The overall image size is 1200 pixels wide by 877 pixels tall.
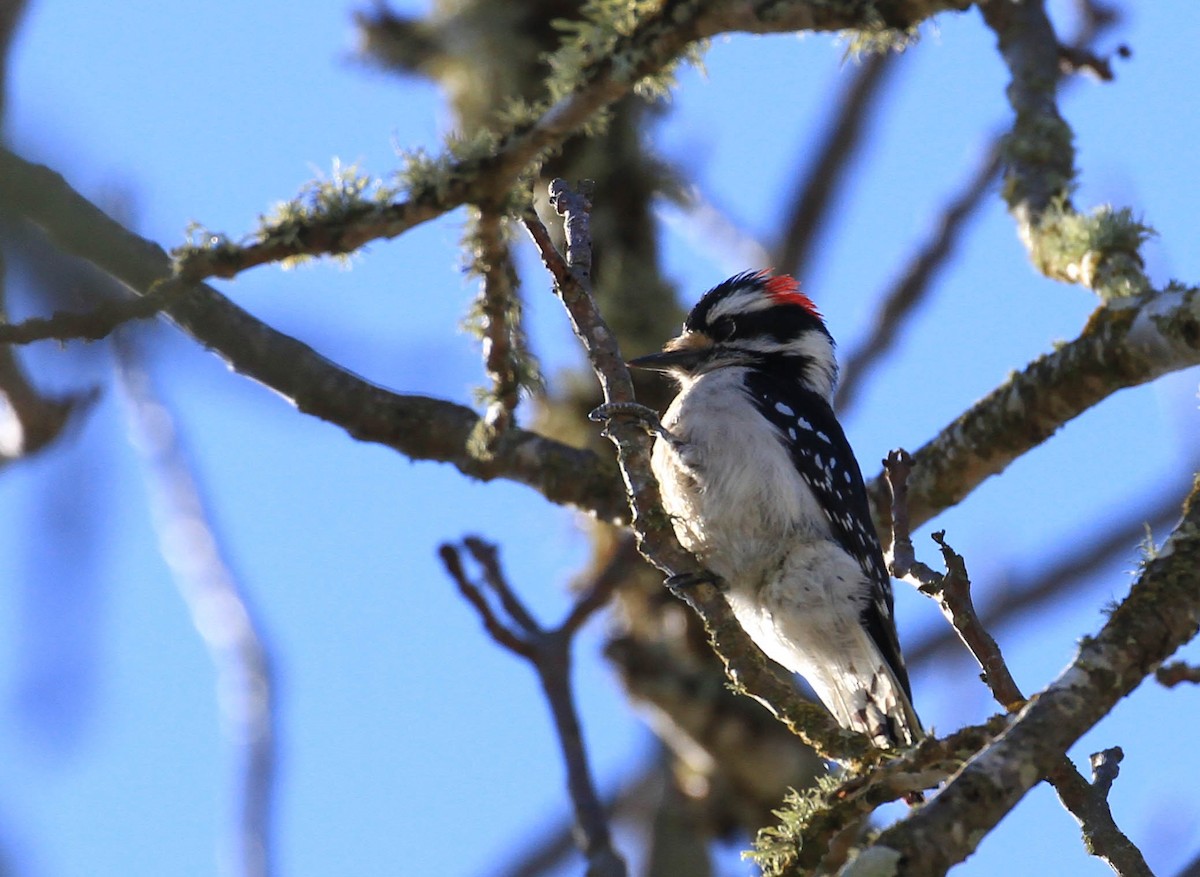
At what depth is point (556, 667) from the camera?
3.85 metres

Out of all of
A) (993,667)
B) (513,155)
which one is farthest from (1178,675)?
(513,155)

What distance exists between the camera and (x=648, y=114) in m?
7.90

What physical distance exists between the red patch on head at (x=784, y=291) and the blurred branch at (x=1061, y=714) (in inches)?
122

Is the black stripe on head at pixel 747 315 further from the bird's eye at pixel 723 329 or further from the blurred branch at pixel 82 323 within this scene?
the blurred branch at pixel 82 323

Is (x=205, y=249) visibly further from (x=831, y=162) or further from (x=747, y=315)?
(x=831, y=162)

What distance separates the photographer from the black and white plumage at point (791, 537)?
4570 mm

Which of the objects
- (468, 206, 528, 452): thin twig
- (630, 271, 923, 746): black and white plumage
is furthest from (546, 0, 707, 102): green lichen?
(630, 271, 923, 746): black and white plumage

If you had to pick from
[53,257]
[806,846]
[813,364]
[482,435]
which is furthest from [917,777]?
[813,364]

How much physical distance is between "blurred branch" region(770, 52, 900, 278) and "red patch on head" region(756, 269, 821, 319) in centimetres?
247

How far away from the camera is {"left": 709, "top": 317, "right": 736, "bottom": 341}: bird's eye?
221 inches

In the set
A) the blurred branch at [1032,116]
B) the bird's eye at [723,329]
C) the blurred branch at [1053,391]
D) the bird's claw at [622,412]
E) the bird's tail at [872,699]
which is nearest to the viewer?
the bird's claw at [622,412]

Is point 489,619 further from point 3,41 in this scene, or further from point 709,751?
point 709,751

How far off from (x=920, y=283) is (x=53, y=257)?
6238mm

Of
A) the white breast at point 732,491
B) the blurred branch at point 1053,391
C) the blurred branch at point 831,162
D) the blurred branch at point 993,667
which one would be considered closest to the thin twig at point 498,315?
the white breast at point 732,491
